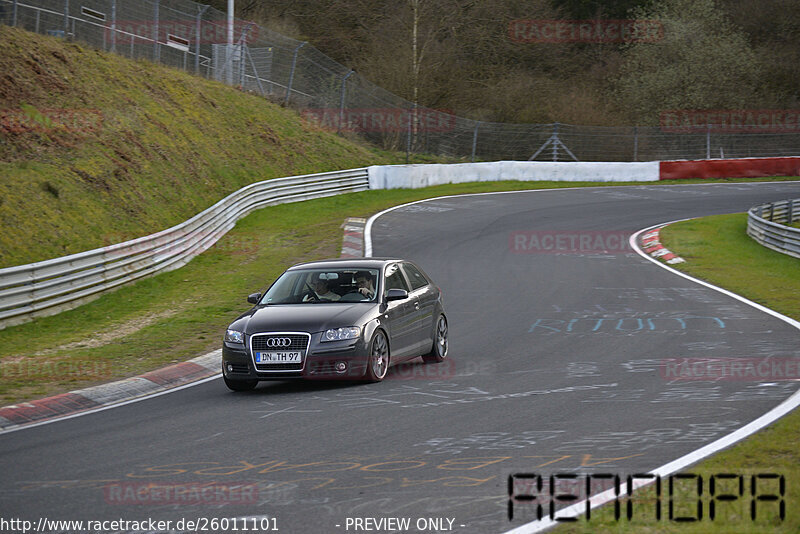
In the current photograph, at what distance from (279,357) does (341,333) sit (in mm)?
728

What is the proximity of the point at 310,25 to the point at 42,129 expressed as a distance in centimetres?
3540

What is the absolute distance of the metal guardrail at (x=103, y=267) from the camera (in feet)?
52.2

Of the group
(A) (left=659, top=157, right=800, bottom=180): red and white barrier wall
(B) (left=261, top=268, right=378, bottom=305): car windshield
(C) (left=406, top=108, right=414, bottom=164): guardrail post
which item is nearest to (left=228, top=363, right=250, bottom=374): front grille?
(B) (left=261, top=268, right=378, bottom=305): car windshield

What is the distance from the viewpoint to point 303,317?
Answer: 10773 millimetres

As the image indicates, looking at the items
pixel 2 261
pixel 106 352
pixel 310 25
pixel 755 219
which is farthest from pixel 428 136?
pixel 106 352

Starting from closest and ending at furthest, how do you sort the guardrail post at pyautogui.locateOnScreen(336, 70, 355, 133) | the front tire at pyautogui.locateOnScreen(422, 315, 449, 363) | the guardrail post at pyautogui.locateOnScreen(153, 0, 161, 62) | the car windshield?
the car windshield
the front tire at pyautogui.locateOnScreen(422, 315, 449, 363)
the guardrail post at pyautogui.locateOnScreen(153, 0, 161, 62)
the guardrail post at pyautogui.locateOnScreen(336, 70, 355, 133)

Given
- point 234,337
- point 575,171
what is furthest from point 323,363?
point 575,171

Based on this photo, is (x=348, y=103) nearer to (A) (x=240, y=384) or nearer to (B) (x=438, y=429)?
(A) (x=240, y=384)

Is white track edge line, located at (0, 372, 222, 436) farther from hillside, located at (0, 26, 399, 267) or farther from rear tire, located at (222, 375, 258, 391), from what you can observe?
hillside, located at (0, 26, 399, 267)

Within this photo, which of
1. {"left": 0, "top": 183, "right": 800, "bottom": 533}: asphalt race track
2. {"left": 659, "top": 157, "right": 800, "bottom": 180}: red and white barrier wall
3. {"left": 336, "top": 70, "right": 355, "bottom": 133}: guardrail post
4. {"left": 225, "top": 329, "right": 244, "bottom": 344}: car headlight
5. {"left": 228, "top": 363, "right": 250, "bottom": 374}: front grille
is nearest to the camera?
{"left": 0, "top": 183, "right": 800, "bottom": 533}: asphalt race track

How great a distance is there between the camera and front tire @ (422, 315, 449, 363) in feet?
40.7

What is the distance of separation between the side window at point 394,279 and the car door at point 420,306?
0.48 feet

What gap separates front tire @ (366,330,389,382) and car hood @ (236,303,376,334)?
11.5 inches

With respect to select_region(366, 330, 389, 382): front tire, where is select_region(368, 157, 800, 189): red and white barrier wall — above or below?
above
